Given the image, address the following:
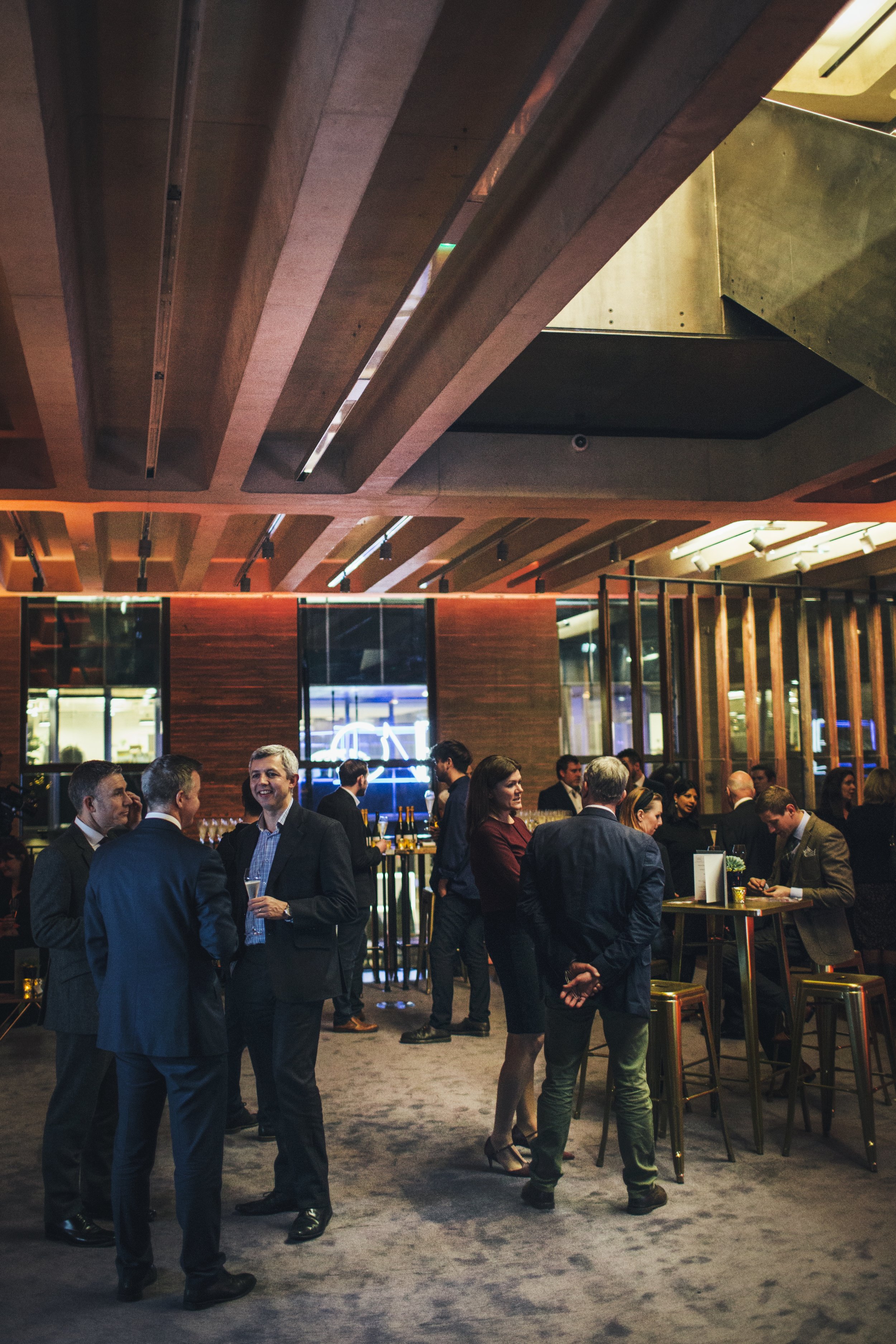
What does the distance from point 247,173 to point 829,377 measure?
486cm

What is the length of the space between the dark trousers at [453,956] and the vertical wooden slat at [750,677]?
549cm

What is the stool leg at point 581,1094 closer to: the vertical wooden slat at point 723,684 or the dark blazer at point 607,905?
the dark blazer at point 607,905

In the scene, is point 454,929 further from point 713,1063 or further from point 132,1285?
point 132,1285

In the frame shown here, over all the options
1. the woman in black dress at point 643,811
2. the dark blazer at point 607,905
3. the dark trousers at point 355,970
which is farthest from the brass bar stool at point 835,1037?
the dark trousers at point 355,970

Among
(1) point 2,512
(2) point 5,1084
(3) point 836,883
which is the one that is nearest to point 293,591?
(1) point 2,512

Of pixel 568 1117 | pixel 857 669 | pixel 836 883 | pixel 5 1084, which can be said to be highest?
pixel 857 669

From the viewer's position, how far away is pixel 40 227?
4492 mm

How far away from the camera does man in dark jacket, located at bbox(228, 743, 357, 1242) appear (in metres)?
3.91

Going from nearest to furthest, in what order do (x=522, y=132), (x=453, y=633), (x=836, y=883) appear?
1. (x=522, y=132)
2. (x=836, y=883)
3. (x=453, y=633)

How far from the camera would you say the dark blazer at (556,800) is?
1012 centimetres

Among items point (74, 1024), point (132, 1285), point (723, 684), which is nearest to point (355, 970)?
point (74, 1024)

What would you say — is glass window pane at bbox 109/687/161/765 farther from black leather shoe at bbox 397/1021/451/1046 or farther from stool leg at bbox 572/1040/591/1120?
stool leg at bbox 572/1040/591/1120

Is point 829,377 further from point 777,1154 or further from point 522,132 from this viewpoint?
point 777,1154

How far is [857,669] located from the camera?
489 inches
